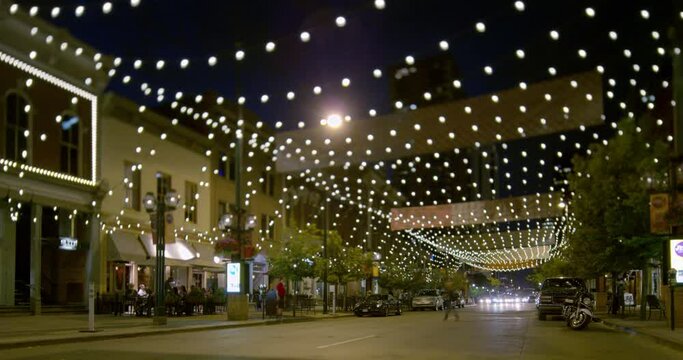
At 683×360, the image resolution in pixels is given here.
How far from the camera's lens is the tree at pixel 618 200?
2800cm

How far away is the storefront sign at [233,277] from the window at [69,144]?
8189mm

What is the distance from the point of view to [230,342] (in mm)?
17812

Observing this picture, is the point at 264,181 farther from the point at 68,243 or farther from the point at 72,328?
the point at 72,328

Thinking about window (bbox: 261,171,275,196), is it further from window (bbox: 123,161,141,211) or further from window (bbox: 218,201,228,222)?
window (bbox: 123,161,141,211)

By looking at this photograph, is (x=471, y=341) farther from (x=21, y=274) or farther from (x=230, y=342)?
(x=21, y=274)

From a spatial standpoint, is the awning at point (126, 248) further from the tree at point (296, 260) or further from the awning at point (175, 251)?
the tree at point (296, 260)

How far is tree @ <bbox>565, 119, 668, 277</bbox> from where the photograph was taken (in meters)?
28.0

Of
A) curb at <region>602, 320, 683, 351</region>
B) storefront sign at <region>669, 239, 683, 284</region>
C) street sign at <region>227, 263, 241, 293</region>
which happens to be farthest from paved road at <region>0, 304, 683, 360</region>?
street sign at <region>227, 263, 241, 293</region>

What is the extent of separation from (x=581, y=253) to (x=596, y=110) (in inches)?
781

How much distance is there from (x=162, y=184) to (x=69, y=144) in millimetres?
6895

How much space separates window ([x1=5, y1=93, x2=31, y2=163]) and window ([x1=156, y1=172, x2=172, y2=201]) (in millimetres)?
8655

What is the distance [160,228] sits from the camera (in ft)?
80.6

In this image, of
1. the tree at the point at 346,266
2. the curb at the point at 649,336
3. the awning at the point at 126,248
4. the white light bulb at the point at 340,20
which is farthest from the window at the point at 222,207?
the white light bulb at the point at 340,20

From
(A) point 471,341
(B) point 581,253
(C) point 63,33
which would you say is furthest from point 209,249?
(A) point 471,341
